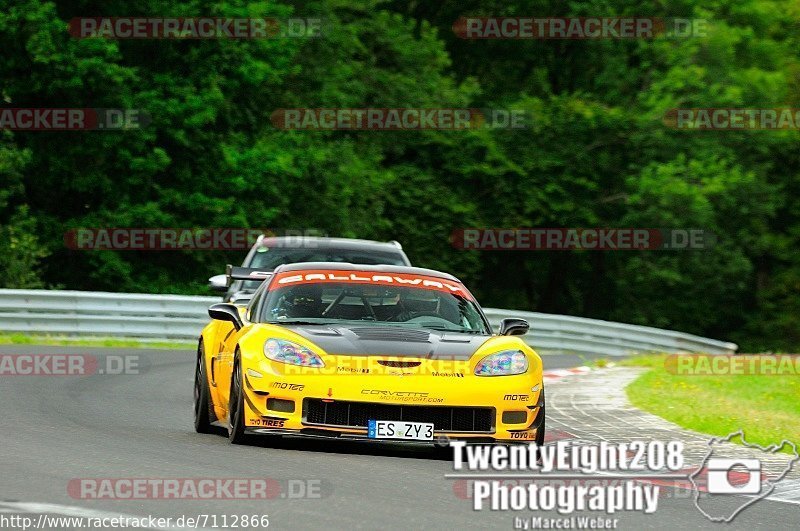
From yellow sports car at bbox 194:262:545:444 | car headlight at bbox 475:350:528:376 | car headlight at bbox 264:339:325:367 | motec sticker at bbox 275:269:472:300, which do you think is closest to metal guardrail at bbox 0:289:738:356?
motec sticker at bbox 275:269:472:300

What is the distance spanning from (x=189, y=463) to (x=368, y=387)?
1.48 meters

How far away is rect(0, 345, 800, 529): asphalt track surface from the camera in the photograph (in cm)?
782

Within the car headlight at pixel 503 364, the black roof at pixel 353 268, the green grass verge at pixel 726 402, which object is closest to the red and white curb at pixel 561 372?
the green grass verge at pixel 726 402

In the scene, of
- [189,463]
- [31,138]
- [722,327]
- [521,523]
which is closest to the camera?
[521,523]

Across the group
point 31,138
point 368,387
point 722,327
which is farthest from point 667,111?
point 368,387

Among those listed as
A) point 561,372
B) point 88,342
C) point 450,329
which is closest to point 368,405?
point 450,329

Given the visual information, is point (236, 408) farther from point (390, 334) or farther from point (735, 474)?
point (735, 474)

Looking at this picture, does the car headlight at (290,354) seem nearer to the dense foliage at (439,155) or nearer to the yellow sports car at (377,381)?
the yellow sports car at (377,381)

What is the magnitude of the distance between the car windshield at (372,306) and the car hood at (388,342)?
0.37 metres

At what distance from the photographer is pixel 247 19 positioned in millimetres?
38969

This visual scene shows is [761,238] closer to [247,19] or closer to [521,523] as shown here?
[247,19]

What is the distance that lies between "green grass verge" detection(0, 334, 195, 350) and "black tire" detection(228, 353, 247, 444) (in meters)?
13.3

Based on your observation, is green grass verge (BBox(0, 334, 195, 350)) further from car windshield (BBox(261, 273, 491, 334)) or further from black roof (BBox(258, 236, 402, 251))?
car windshield (BBox(261, 273, 491, 334))

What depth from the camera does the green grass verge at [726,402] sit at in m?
14.4
